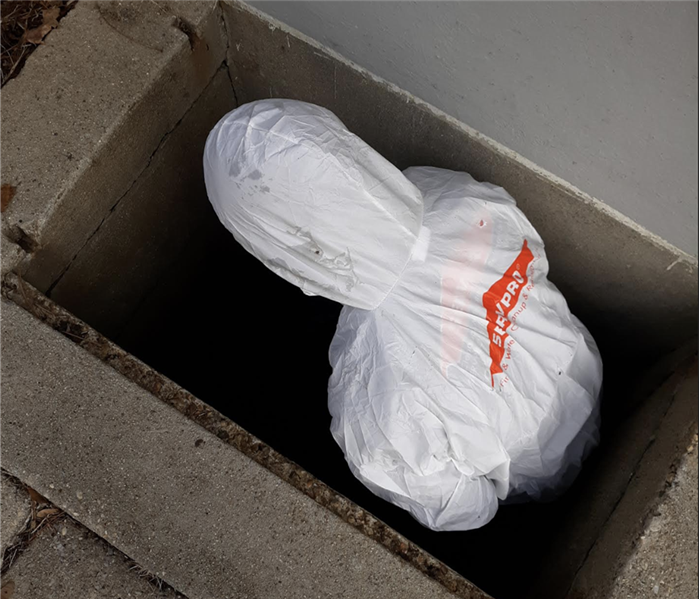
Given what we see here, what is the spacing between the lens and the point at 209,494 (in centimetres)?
160

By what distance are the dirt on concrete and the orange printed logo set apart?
1.60m

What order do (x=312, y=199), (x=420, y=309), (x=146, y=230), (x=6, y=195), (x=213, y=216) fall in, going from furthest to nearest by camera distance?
(x=213, y=216) → (x=146, y=230) → (x=6, y=195) → (x=420, y=309) → (x=312, y=199)

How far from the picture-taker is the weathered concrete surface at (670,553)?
61.6 inches

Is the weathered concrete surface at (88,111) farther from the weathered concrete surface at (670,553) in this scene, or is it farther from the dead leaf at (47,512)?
the weathered concrete surface at (670,553)

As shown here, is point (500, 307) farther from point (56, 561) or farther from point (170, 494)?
point (56, 561)

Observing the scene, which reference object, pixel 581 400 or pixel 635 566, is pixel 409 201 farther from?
Result: pixel 635 566

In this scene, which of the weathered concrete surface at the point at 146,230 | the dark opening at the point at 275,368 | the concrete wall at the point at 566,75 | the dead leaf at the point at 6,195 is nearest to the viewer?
the concrete wall at the point at 566,75

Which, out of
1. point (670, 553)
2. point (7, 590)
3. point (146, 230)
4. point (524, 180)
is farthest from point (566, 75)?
point (7, 590)

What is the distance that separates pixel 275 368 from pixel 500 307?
1.41 metres

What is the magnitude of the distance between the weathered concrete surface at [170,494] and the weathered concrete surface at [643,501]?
0.42 metres

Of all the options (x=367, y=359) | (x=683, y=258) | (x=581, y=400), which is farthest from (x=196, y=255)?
(x=683, y=258)

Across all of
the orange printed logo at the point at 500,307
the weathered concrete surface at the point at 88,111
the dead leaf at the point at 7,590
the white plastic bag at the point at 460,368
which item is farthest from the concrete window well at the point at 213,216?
the dead leaf at the point at 7,590

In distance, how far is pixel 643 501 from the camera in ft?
5.48

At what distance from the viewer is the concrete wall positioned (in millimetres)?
1399
